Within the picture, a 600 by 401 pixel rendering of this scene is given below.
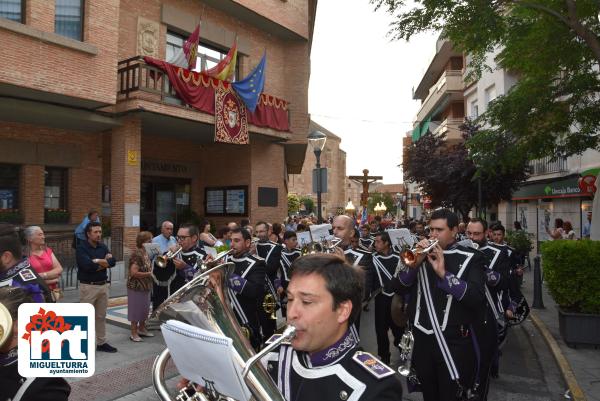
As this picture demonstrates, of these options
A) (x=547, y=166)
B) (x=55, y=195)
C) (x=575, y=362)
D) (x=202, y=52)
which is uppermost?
(x=202, y=52)

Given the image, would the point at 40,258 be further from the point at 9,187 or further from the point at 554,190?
the point at 554,190

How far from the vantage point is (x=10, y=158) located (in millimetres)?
14141

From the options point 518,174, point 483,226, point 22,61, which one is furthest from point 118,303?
point 518,174

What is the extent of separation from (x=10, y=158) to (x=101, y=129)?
→ 2.81m

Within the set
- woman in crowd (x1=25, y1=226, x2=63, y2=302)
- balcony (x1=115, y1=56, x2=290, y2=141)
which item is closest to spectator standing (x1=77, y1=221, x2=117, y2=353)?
woman in crowd (x1=25, y1=226, x2=63, y2=302)

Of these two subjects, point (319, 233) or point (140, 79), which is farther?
point (140, 79)

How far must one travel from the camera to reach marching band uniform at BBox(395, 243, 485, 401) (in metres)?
3.83

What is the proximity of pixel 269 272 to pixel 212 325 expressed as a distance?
499 centimetres

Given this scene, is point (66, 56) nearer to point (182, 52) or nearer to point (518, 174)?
point (182, 52)

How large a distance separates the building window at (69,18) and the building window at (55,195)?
4.54 meters

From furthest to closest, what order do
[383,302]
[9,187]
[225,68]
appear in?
[225,68] < [9,187] < [383,302]

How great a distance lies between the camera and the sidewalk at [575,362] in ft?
18.7

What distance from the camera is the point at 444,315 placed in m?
3.96

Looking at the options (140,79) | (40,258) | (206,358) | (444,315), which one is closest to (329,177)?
(140,79)
